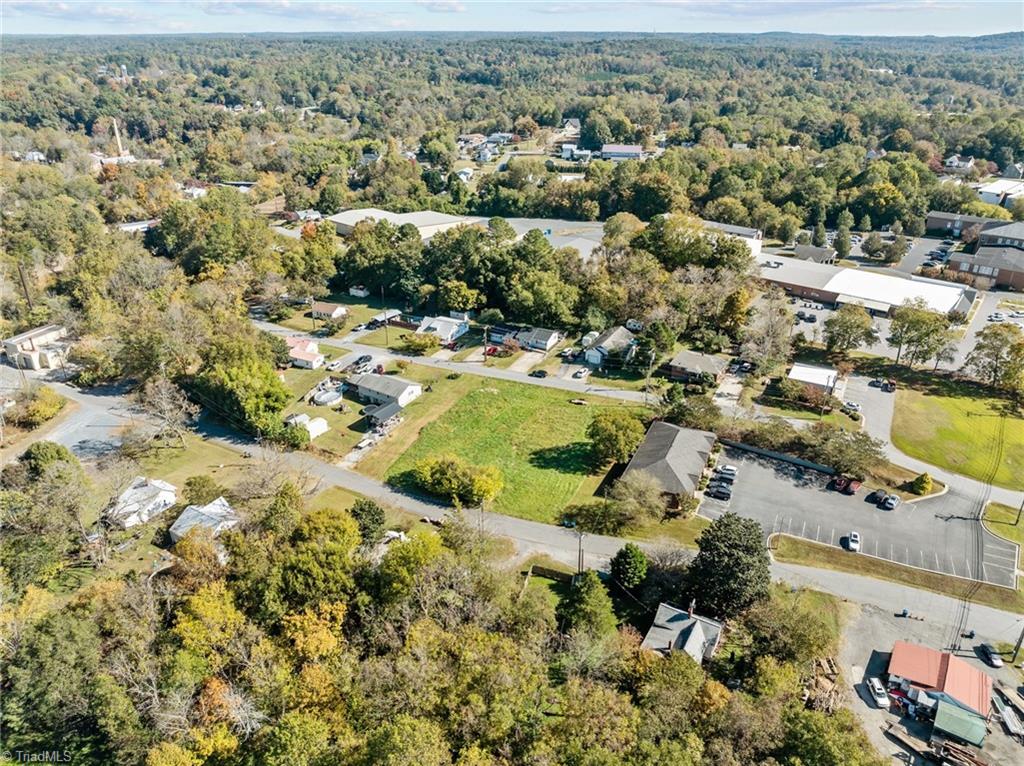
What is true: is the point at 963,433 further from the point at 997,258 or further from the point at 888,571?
the point at 997,258

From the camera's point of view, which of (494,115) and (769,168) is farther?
(494,115)

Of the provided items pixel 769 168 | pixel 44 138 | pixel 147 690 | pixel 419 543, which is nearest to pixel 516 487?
pixel 419 543

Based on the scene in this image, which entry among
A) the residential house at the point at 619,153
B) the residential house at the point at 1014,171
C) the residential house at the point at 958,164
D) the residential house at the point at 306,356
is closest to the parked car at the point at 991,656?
the residential house at the point at 306,356

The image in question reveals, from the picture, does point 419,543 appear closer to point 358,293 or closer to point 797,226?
point 358,293

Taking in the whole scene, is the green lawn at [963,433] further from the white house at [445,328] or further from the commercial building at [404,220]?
the commercial building at [404,220]

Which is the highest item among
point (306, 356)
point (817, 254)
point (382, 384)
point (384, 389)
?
point (817, 254)

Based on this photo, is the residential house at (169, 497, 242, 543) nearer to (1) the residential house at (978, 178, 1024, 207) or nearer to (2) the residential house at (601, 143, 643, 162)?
(1) the residential house at (978, 178, 1024, 207)

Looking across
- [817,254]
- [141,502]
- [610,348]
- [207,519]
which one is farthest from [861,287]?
[141,502]
